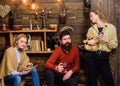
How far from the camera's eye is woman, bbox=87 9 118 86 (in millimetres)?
4465

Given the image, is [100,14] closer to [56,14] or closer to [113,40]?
[113,40]

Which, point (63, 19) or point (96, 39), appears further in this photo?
point (63, 19)

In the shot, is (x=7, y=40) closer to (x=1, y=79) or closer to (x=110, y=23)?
(x=1, y=79)

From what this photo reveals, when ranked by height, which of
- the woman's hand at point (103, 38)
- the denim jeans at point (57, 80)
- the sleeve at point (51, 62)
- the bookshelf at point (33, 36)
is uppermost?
the woman's hand at point (103, 38)

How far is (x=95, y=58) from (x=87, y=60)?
0.43 feet

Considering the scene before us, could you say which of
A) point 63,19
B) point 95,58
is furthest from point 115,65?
point 63,19

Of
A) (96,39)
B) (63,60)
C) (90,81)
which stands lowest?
(90,81)

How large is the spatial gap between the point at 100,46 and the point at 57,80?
0.85 meters

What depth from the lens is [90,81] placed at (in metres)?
4.57

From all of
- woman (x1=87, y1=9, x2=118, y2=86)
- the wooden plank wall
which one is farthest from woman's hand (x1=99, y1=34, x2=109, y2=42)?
the wooden plank wall

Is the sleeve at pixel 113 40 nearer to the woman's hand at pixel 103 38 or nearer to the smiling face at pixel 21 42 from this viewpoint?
the woman's hand at pixel 103 38

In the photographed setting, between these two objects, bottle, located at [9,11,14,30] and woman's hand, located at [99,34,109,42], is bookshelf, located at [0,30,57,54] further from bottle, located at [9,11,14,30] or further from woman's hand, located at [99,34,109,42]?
woman's hand, located at [99,34,109,42]

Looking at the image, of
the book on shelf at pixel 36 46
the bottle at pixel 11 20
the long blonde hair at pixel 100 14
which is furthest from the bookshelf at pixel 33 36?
the long blonde hair at pixel 100 14

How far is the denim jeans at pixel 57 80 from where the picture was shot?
169 inches
